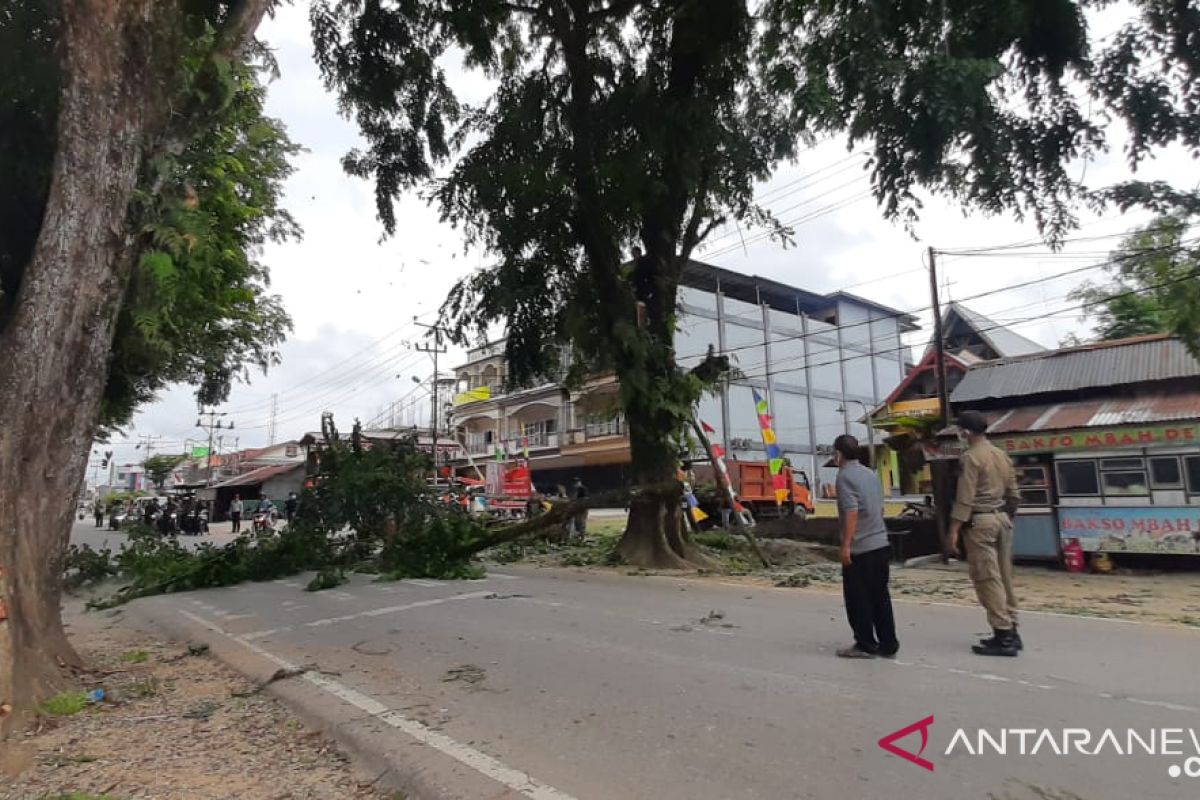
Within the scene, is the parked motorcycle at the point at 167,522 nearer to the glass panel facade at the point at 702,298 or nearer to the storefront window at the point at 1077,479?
the glass panel facade at the point at 702,298

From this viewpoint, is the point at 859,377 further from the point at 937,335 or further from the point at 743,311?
the point at 937,335

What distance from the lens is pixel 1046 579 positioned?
12008mm

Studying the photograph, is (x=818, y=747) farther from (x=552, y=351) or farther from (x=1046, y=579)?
(x=552, y=351)

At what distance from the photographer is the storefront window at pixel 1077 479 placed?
1284 centimetres

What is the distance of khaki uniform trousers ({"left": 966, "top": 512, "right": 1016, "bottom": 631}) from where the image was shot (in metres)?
5.87

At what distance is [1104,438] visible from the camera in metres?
12.6

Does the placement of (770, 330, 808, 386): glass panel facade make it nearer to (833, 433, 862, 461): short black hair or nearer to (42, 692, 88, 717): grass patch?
(833, 433, 862, 461): short black hair

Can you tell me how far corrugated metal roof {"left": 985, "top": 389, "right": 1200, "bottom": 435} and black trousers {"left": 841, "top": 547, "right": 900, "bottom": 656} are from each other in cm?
852

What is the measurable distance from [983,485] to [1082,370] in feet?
33.4

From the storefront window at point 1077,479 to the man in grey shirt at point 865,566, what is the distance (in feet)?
30.2

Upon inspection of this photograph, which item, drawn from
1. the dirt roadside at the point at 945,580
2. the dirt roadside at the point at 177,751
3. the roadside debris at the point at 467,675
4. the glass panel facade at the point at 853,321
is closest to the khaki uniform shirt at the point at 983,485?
the dirt roadside at the point at 945,580

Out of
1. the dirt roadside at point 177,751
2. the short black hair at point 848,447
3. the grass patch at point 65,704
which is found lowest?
the dirt roadside at point 177,751

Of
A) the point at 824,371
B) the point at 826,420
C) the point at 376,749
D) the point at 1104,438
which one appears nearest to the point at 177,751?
the point at 376,749

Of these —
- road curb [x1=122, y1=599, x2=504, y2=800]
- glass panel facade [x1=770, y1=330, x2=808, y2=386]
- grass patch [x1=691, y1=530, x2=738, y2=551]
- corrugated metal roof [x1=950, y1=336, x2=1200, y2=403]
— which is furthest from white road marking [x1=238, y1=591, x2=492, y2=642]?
glass panel facade [x1=770, y1=330, x2=808, y2=386]
